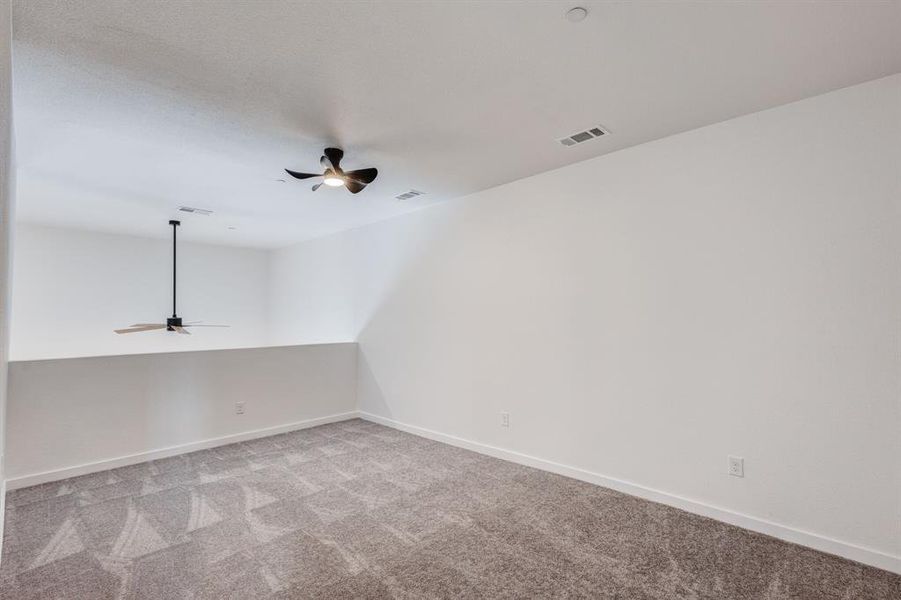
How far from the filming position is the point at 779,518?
260 centimetres

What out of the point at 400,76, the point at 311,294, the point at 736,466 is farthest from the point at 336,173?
the point at 311,294

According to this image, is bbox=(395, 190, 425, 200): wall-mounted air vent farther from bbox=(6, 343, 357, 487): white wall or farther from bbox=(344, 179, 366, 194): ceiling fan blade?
bbox=(6, 343, 357, 487): white wall

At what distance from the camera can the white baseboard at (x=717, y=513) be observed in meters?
2.32

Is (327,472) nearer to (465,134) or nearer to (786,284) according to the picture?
(465,134)

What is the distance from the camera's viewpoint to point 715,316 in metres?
2.89

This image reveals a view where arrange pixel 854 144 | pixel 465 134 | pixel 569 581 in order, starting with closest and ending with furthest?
pixel 569 581 < pixel 854 144 < pixel 465 134

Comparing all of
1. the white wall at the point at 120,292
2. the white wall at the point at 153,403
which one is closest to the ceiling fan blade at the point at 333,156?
the white wall at the point at 153,403

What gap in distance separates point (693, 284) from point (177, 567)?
3648 millimetres

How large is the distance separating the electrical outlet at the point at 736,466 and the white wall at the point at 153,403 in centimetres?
438

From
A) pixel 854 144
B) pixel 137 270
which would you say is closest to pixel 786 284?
pixel 854 144

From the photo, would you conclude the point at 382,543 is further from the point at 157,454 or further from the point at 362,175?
the point at 157,454

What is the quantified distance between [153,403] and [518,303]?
3724 millimetres

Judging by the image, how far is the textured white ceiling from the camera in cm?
189

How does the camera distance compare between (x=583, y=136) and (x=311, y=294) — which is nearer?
(x=583, y=136)
